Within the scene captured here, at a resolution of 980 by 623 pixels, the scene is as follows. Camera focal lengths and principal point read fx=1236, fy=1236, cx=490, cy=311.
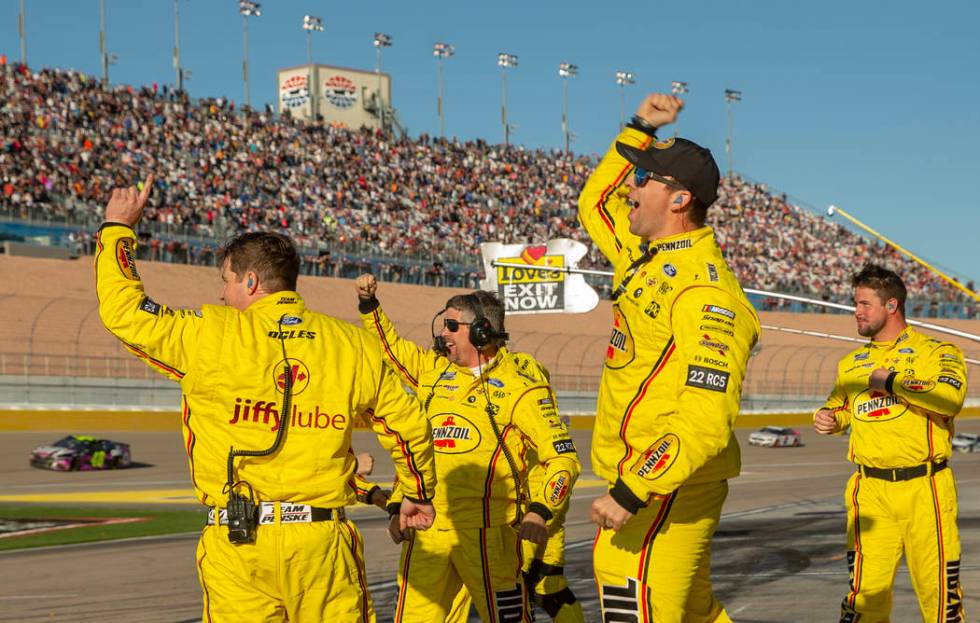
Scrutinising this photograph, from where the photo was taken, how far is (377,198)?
49438mm

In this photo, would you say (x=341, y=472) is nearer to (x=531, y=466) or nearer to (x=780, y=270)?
(x=531, y=466)

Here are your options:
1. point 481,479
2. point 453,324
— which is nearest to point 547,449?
point 481,479

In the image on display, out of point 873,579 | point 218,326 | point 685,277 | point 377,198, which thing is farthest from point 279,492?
point 377,198

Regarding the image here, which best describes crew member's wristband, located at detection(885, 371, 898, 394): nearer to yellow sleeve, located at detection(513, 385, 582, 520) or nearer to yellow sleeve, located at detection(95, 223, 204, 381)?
yellow sleeve, located at detection(513, 385, 582, 520)

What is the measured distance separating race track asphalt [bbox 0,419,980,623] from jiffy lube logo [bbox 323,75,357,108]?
2071 inches

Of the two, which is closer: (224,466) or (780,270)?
(224,466)

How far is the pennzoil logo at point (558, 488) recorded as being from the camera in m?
5.40

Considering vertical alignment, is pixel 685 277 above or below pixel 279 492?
above

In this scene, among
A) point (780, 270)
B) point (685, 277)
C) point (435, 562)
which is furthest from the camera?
point (780, 270)

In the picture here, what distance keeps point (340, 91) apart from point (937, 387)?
68.0 metres

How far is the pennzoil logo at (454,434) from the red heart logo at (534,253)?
666 inches

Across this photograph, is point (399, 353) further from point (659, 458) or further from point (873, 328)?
point (659, 458)

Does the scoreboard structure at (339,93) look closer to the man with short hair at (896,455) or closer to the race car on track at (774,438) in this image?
the race car on track at (774,438)

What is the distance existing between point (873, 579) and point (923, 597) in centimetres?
30
